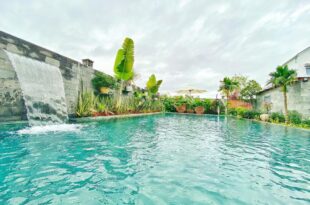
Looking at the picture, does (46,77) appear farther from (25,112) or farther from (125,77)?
(125,77)

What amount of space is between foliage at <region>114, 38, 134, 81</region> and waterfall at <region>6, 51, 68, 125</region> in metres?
3.93

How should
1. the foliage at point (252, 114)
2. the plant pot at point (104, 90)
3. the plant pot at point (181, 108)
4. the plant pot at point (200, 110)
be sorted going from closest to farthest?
the plant pot at point (104, 90), the foliage at point (252, 114), the plant pot at point (200, 110), the plant pot at point (181, 108)

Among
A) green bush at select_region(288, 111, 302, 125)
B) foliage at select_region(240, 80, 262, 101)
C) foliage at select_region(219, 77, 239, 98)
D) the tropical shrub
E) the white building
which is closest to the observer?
green bush at select_region(288, 111, 302, 125)

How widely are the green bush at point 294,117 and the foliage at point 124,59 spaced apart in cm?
1126

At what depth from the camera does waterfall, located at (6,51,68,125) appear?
575 cm

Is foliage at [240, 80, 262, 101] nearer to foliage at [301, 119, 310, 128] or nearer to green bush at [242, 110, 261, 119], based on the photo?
green bush at [242, 110, 261, 119]

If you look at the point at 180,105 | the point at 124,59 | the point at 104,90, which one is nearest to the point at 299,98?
the point at 180,105

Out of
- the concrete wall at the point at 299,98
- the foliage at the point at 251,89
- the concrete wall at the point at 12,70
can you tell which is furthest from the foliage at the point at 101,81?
the foliage at the point at 251,89

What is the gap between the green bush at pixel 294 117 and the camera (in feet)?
31.6

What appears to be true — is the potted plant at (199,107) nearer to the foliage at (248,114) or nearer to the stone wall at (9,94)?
the foliage at (248,114)

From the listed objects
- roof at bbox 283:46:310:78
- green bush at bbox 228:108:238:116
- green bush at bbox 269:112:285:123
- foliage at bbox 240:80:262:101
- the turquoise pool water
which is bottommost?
the turquoise pool water

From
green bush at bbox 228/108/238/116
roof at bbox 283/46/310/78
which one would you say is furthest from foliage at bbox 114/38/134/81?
roof at bbox 283/46/310/78

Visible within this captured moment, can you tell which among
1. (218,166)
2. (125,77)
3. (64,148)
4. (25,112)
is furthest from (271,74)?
(25,112)

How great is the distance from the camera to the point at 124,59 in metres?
10.6
